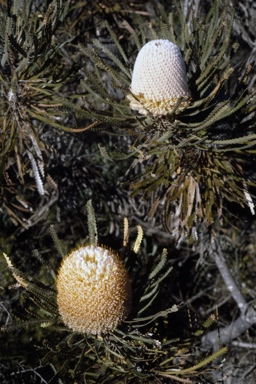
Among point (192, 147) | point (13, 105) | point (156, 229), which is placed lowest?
point (156, 229)

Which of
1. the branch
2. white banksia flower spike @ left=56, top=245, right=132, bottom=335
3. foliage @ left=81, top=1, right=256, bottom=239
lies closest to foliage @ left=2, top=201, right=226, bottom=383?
white banksia flower spike @ left=56, top=245, right=132, bottom=335

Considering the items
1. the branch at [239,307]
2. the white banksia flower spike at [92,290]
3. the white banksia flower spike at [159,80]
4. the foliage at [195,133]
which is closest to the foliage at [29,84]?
the foliage at [195,133]

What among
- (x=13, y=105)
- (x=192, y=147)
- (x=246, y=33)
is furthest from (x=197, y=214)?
(x=246, y=33)

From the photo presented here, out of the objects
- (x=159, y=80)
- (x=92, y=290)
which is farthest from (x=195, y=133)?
(x=92, y=290)

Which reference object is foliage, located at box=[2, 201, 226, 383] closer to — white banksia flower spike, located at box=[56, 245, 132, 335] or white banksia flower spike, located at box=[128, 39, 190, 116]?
white banksia flower spike, located at box=[56, 245, 132, 335]

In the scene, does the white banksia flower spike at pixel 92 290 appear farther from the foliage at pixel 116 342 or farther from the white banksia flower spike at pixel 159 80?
the white banksia flower spike at pixel 159 80

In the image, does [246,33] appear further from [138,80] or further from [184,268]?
[184,268]
